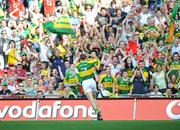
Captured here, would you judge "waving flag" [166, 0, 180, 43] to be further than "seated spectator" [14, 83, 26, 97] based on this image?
Yes

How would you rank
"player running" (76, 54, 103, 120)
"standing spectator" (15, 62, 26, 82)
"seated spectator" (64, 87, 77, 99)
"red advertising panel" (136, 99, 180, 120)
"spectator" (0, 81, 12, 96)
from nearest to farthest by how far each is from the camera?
"player running" (76, 54, 103, 120) < "red advertising panel" (136, 99, 180, 120) < "seated spectator" (64, 87, 77, 99) < "spectator" (0, 81, 12, 96) < "standing spectator" (15, 62, 26, 82)

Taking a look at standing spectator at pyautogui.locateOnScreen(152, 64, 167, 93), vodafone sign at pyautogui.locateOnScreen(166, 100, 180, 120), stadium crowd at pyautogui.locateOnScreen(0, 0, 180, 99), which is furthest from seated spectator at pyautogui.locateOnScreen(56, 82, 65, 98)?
vodafone sign at pyautogui.locateOnScreen(166, 100, 180, 120)

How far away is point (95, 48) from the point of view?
14664 millimetres

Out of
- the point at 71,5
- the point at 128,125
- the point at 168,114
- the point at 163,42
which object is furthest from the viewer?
the point at 71,5

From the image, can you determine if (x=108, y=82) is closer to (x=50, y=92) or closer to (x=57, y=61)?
(x=50, y=92)

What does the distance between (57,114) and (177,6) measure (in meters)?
5.25

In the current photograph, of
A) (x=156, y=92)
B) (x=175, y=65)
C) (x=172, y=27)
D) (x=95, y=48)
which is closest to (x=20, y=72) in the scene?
(x=95, y=48)

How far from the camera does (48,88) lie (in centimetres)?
1379

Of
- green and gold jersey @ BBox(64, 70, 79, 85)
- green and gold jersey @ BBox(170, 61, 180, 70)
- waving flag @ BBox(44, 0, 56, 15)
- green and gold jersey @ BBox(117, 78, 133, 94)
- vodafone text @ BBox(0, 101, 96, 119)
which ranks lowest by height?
vodafone text @ BBox(0, 101, 96, 119)

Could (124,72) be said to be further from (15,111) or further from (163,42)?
(15,111)

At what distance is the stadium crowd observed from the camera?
539 inches

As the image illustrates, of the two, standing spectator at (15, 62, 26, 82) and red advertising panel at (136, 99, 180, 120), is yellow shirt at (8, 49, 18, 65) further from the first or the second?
red advertising panel at (136, 99, 180, 120)

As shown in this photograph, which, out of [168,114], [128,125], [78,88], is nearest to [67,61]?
[78,88]

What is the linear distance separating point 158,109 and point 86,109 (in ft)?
5.53
